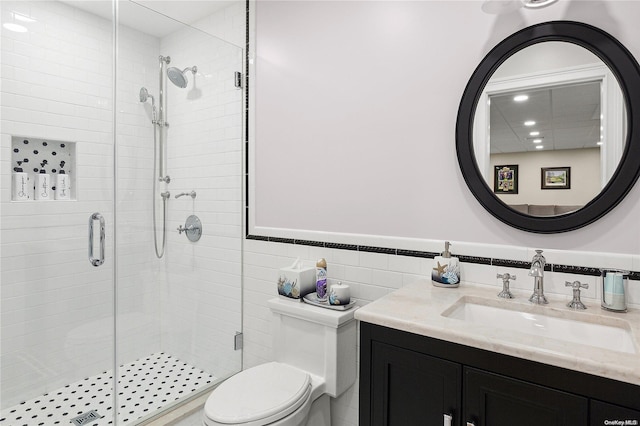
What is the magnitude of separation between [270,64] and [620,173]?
1859 millimetres

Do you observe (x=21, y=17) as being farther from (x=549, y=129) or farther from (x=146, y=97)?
(x=549, y=129)

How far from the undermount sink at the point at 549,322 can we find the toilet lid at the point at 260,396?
0.75 meters

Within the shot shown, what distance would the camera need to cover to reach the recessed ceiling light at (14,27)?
5.68ft

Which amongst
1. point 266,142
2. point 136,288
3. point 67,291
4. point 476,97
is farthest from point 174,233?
point 476,97

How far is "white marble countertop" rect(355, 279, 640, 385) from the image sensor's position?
87 cm

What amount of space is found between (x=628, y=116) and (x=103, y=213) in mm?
2399

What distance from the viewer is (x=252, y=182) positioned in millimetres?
2395

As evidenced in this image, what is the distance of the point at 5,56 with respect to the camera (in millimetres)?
1733

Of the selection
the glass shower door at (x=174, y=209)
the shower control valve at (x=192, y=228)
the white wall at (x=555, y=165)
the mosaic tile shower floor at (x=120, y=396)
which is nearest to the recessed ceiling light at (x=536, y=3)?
the white wall at (x=555, y=165)

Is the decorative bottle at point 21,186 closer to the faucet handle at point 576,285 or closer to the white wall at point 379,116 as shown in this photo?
the white wall at point 379,116

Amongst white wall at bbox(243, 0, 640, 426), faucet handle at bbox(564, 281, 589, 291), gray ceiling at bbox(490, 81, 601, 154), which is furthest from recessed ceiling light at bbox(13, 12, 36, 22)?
faucet handle at bbox(564, 281, 589, 291)

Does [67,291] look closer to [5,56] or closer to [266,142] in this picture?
[5,56]

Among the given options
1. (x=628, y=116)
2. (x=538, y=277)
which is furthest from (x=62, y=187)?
(x=628, y=116)

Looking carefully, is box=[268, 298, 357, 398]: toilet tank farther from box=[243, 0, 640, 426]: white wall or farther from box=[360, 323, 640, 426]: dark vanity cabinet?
box=[360, 323, 640, 426]: dark vanity cabinet
